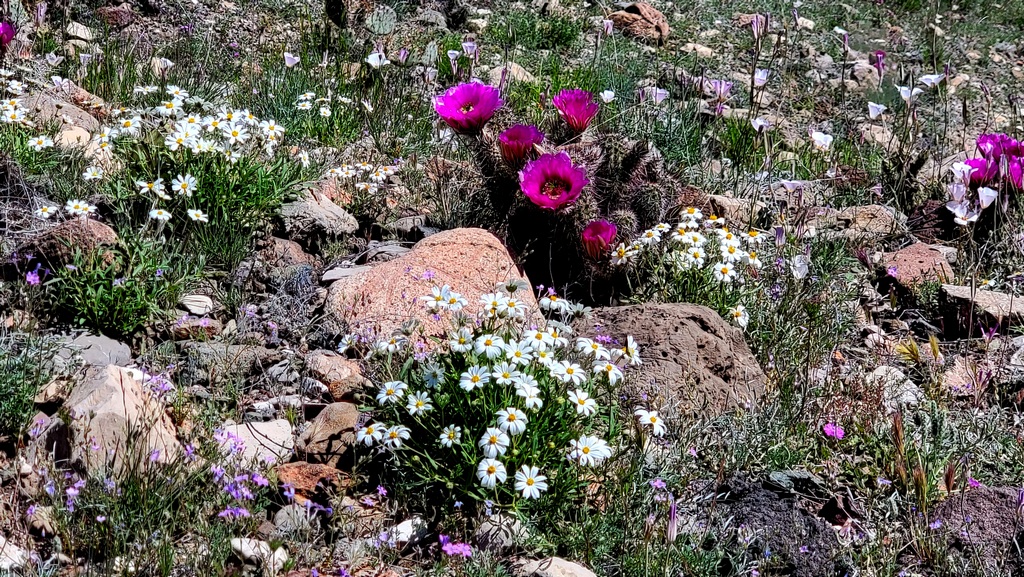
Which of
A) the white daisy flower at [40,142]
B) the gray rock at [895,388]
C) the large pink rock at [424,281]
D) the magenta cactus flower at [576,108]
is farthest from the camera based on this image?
the magenta cactus flower at [576,108]

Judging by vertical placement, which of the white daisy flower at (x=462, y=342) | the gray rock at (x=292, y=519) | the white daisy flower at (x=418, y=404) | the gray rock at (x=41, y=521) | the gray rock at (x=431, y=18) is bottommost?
the gray rock at (x=431, y=18)

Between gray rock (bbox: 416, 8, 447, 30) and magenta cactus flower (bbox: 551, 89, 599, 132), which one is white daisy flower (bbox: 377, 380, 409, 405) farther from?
gray rock (bbox: 416, 8, 447, 30)

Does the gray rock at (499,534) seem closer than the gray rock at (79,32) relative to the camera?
Yes

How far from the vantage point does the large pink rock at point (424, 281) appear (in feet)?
11.6

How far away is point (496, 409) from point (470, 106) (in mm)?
1886

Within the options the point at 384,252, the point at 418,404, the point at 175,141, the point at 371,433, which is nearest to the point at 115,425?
the point at 371,433

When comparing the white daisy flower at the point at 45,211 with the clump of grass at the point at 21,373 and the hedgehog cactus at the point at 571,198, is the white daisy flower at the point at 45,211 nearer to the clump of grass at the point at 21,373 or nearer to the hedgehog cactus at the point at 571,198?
the clump of grass at the point at 21,373

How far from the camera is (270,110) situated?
5.39 m

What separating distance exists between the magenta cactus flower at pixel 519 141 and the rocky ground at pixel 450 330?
0.14 meters

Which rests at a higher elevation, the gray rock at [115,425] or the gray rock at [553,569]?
the gray rock at [115,425]

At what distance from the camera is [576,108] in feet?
14.0

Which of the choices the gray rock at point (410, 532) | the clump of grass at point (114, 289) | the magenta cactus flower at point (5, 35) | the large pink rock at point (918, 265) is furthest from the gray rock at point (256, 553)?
the magenta cactus flower at point (5, 35)

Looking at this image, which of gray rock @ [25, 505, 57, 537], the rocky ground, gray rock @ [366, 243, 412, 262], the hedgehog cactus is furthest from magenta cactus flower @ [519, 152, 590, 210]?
gray rock @ [25, 505, 57, 537]

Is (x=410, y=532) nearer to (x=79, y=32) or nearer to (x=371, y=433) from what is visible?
(x=371, y=433)
